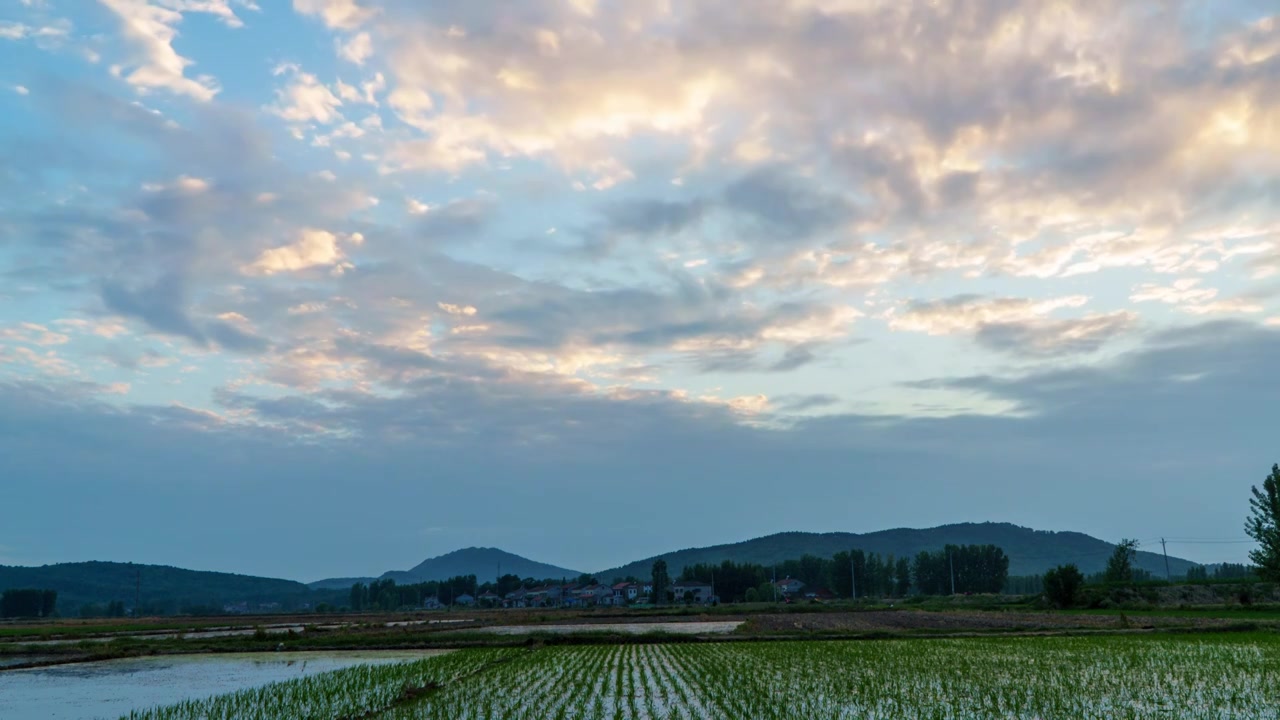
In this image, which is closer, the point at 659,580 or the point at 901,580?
the point at 659,580

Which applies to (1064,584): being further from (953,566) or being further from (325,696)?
(953,566)

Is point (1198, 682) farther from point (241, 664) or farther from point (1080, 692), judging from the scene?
point (241, 664)

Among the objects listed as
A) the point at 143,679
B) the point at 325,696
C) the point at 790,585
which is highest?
the point at 325,696

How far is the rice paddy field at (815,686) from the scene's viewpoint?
20453 mm

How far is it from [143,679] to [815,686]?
26.9 m

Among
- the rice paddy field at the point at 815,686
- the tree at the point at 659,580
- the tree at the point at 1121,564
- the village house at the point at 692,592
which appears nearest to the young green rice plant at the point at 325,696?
the rice paddy field at the point at 815,686

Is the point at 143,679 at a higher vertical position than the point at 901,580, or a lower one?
lower

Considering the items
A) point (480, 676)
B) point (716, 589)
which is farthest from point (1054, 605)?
point (716, 589)

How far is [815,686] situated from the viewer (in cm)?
2525

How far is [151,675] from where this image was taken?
35.9m

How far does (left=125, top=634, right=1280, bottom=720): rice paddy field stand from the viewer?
20453 millimetres

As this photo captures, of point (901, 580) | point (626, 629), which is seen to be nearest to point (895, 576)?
point (901, 580)

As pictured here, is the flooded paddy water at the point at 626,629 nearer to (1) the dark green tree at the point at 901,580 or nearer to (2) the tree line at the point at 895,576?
(2) the tree line at the point at 895,576

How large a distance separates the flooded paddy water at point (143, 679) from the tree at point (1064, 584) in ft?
216
